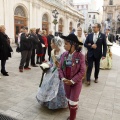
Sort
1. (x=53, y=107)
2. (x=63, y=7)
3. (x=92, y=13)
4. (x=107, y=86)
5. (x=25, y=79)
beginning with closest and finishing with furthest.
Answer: (x=53, y=107) → (x=107, y=86) → (x=25, y=79) → (x=63, y=7) → (x=92, y=13)


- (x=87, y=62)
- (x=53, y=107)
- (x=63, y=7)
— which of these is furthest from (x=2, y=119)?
(x=63, y=7)

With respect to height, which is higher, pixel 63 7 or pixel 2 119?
pixel 63 7

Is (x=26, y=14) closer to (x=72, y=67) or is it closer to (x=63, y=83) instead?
(x=63, y=83)

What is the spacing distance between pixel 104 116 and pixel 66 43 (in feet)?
5.12

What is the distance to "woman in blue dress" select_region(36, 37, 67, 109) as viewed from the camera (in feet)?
10.9

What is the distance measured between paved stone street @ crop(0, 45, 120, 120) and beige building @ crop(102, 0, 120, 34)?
52.9m

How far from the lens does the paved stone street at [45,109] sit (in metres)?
3.29

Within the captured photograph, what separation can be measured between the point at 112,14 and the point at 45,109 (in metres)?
58.4

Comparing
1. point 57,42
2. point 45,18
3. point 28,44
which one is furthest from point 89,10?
point 57,42

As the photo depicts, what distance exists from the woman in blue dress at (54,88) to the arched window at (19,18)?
46.1 ft

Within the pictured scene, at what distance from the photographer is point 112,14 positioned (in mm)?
57344

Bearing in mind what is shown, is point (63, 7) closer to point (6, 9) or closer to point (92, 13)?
point (6, 9)

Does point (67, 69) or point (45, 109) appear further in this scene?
point (45, 109)

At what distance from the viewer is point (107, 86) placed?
201 inches
